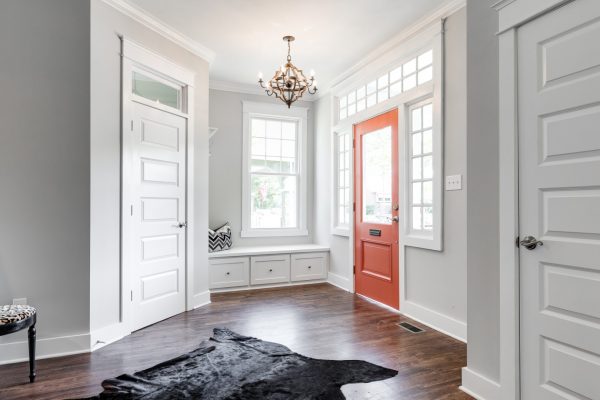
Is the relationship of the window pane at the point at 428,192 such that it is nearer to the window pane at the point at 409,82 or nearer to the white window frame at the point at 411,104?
the white window frame at the point at 411,104

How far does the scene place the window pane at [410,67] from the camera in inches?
143

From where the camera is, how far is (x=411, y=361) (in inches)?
104

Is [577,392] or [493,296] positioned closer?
[577,392]

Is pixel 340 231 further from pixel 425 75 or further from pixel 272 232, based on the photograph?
pixel 425 75

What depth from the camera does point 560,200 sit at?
5.77ft

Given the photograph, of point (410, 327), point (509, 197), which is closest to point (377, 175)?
point (410, 327)

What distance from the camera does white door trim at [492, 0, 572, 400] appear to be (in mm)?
1937

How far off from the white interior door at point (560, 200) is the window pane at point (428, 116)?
153 centimetres

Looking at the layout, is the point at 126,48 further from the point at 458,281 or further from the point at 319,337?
the point at 458,281

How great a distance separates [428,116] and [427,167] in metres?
0.50

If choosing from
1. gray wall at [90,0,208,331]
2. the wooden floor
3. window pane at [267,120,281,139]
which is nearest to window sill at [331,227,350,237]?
the wooden floor

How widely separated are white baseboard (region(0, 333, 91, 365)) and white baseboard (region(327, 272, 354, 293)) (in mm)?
3017

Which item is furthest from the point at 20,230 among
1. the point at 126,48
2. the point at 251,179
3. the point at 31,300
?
the point at 251,179

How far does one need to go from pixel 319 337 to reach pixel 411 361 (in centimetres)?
81
